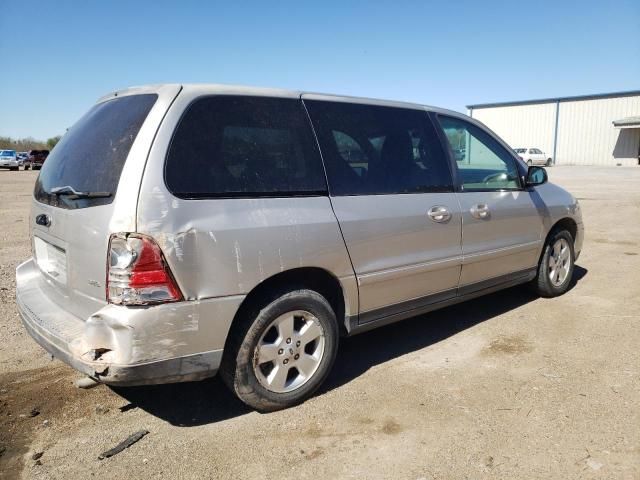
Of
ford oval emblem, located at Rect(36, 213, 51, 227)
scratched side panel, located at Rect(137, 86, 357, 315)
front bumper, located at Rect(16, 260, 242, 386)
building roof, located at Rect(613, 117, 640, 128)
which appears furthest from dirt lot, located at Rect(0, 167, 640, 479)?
building roof, located at Rect(613, 117, 640, 128)

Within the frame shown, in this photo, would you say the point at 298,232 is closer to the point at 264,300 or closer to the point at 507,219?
the point at 264,300

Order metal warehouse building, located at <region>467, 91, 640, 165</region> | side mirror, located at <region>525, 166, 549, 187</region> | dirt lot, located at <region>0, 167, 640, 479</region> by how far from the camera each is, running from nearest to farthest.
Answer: dirt lot, located at <region>0, 167, 640, 479</region>, side mirror, located at <region>525, 166, 549, 187</region>, metal warehouse building, located at <region>467, 91, 640, 165</region>

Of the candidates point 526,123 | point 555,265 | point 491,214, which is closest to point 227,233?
point 491,214

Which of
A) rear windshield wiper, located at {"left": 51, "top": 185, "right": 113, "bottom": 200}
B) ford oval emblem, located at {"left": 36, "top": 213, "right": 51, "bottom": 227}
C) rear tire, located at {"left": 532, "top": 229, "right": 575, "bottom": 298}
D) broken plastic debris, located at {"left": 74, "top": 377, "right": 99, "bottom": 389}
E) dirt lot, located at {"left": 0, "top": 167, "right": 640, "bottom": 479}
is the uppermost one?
rear windshield wiper, located at {"left": 51, "top": 185, "right": 113, "bottom": 200}

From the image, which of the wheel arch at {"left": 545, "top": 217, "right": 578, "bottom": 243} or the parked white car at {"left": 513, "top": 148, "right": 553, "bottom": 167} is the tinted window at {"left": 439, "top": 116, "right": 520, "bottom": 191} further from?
the parked white car at {"left": 513, "top": 148, "right": 553, "bottom": 167}

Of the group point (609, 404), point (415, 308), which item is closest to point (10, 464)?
point (415, 308)

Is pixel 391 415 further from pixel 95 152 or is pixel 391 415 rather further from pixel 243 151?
pixel 95 152

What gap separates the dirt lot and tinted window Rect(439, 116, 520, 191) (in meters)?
1.28

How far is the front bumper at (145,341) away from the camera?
250 centimetres

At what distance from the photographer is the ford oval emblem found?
300cm

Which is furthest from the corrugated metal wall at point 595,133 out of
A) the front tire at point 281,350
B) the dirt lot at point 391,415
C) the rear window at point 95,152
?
the rear window at point 95,152

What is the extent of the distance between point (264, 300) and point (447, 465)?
4.22 ft

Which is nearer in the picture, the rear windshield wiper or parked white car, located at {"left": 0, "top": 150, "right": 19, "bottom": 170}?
the rear windshield wiper

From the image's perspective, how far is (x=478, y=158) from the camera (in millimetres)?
4625
